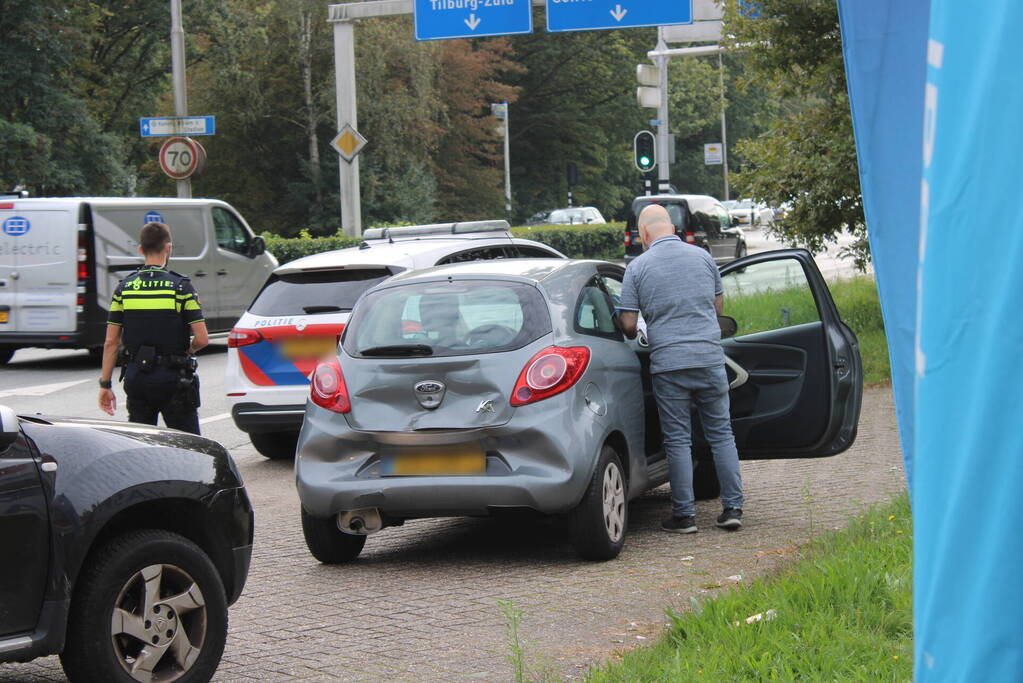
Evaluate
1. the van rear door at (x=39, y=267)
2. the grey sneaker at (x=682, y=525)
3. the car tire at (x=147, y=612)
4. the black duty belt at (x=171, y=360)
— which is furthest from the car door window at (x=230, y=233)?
the car tire at (x=147, y=612)

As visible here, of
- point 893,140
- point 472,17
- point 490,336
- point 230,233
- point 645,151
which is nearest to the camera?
point 893,140

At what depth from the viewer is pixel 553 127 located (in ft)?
211

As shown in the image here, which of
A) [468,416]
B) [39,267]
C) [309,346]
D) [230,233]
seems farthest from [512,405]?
[230,233]

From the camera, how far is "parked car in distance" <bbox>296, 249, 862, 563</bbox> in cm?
655

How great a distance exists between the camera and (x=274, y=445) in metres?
10.8

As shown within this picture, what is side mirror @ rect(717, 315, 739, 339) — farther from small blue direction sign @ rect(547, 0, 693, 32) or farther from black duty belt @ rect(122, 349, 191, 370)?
small blue direction sign @ rect(547, 0, 693, 32)

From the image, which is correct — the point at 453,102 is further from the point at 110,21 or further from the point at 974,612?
the point at 974,612

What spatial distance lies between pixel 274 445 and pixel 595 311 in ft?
13.7

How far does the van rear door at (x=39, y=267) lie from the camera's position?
668 inches

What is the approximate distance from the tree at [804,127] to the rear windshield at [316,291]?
620cm

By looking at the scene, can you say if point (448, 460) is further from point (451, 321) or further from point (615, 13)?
point (615, 13)

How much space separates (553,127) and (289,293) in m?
55.0

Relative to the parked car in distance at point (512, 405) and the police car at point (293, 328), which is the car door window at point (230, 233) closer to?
the police car at point (293, 328)

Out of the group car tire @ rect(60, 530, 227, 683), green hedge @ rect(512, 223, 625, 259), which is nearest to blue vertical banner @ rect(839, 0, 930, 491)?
car tire @ rect(60, 530, 227, 683)
